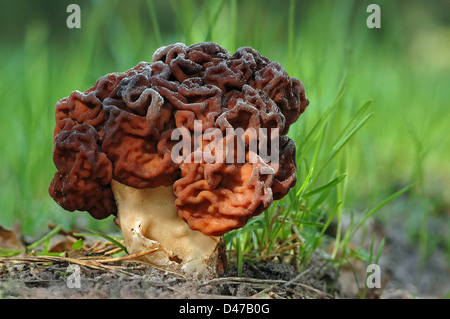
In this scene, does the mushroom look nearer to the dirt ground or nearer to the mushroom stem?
the mushroom stem

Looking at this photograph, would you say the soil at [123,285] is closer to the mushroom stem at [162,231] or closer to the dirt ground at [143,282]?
the dirt ground at [143,282]

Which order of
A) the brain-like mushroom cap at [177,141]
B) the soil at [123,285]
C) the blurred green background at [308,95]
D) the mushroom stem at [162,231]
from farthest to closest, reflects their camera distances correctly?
the blurred green background at [308,95] → the mushroom stem at [162,231] → the brain-like mushroom cap at [177,141] → the soil at [123,285]

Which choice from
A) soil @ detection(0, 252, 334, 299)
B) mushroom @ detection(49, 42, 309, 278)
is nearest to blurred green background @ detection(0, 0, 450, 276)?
mushroom @ detection(49, 42, 309, 278)

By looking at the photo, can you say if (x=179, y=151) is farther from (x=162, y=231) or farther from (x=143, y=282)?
(x=143, y=282)

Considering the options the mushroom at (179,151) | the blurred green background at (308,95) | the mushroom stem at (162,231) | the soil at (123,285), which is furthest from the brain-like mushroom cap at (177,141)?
the blurred green background at (308,95)
